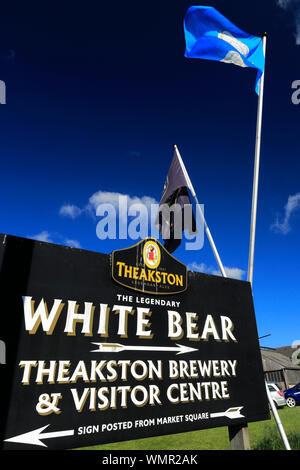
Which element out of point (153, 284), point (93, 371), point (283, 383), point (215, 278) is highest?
point (283, 383)

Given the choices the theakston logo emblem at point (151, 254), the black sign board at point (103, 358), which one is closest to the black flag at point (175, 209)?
the black sign board at point (103, 358)

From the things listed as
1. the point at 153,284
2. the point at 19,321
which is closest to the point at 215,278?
the point at 153,284

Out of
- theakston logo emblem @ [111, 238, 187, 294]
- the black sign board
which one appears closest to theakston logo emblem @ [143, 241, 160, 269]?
theakston logo emblem @ [111, 238, 187, 294]

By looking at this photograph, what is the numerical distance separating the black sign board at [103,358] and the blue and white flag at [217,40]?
5.28m

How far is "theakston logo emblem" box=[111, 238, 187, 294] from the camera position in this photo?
13.4 ft

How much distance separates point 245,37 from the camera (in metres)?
7.07

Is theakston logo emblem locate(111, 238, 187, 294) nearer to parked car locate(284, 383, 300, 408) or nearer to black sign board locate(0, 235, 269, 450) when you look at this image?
black sign board locate(0, 235, 269, 450)

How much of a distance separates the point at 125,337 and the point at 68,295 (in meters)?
0.92

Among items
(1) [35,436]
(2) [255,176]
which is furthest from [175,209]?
(1) [35,436]

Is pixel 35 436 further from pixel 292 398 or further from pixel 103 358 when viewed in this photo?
pixel 292 398

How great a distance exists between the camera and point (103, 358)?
11.7 feet

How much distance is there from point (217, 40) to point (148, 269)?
5.83 metres

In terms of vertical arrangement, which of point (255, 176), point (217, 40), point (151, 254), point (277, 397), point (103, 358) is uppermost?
point (217, 40)

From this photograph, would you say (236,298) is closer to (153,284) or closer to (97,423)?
(153,284)
